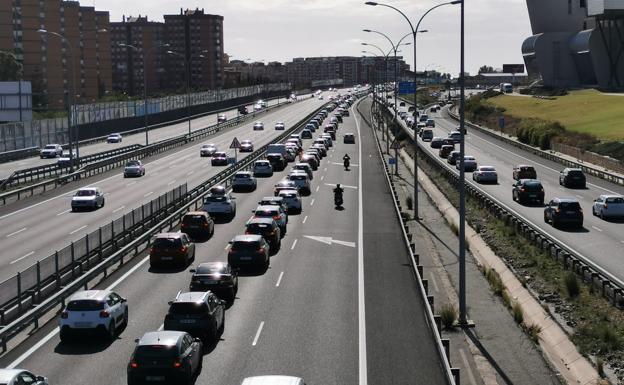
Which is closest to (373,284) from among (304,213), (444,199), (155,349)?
(155,349)

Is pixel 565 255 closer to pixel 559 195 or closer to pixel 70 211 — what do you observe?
pixel 559 195

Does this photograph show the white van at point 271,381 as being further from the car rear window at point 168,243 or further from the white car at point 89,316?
the car rear window at point 168,243

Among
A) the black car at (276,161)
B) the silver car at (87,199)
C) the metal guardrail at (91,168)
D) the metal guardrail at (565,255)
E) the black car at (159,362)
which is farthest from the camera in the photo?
the black car at (276,161)

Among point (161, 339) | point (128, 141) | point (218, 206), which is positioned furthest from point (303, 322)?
point (128, 141)

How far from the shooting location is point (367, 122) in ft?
485

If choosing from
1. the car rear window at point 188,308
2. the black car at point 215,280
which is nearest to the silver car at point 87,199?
the black car at point 215,280

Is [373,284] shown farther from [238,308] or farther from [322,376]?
[322,376]

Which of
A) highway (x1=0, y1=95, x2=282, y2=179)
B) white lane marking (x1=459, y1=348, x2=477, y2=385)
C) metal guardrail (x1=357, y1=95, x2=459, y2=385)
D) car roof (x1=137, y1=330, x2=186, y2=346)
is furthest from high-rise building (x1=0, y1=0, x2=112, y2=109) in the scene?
car roof (x1=137, y1=330, x2=186, y2=346)

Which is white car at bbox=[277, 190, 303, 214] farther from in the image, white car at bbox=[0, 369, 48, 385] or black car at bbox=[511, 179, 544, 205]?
white car at bbox=[0, 369, 48, 385]

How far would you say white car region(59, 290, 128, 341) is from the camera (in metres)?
22.0

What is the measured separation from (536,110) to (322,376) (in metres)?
130

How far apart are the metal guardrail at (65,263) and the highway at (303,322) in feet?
3.67

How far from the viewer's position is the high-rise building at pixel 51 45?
513 feet

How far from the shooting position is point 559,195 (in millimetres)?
56844
